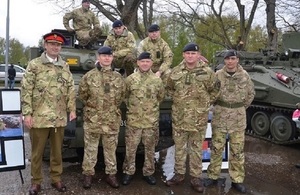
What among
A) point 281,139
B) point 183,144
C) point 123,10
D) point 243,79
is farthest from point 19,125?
point 123,10

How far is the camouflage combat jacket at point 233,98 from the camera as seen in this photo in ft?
17.9

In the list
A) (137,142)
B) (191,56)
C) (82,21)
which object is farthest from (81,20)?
(137,142)

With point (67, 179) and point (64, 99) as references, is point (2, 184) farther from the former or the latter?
point (64, 99)

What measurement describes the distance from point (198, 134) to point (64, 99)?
1.77 metres

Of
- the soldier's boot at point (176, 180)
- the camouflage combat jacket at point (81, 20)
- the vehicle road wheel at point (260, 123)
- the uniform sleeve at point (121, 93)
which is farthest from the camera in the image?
the vehicle road wheel at point (260, 123)

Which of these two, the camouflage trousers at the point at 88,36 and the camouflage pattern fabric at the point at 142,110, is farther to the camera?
the camouflage trousers at the point at 88,36

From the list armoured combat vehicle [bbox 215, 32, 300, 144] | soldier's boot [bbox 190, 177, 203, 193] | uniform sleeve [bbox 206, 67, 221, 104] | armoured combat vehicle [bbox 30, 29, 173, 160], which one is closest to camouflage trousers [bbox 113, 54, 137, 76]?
armoured combat vehicle [bbox 30, 29, 173, 160]

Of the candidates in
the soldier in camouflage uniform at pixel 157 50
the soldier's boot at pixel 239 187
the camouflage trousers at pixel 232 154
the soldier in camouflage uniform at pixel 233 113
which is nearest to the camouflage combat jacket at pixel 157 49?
the soldier in camouflage uniform at pixel 157 50

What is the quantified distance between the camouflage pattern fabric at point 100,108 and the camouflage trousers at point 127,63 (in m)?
1.00

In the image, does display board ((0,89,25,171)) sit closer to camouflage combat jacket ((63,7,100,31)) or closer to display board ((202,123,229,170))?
display board ((202,123,229,170))

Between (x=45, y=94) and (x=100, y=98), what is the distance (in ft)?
2.26

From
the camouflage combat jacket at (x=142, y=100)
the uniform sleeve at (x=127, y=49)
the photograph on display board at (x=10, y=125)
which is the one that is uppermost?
the uniform sleeve at (x=127, y=49)

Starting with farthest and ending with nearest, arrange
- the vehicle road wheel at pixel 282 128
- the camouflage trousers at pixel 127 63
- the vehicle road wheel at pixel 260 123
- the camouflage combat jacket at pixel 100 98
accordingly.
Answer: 1. the vehicle road wheel at pixel 260 123
2. the vehicle road wheel at pixel 282 128
3. the camouflage trousers at pixel 127 63
4. the camouflage combat jacket at pixel 100 98

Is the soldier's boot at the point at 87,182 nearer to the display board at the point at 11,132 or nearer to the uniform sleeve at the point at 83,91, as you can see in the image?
the display board at the point at 11,132
